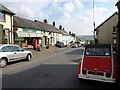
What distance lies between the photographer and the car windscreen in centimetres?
734

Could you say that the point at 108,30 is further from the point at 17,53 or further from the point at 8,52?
the point at 8,52

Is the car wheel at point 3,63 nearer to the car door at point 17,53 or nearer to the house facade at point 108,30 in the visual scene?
the car door at point 17,53

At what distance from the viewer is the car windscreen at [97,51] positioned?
24.1 feet

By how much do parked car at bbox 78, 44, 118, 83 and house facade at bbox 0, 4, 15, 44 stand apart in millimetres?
19159

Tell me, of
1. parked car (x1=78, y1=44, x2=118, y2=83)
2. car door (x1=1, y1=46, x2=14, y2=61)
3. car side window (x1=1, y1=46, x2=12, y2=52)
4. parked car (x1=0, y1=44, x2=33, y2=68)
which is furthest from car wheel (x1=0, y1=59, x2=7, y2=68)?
parked car (x1=78, y1=44, x2=118, y2=83)

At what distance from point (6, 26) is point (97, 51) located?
21.2 m

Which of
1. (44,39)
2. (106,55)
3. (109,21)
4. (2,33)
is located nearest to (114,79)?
(106,55)

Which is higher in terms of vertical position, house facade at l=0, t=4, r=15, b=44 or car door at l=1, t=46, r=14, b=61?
house facade at l=0, t=4, r=15, b=44

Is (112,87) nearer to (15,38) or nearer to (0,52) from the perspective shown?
(0,52)

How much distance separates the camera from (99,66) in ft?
21.6

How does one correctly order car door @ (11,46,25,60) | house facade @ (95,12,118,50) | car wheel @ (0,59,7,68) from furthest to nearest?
house facade @ (95,12,118,50) → car door @ (11,46,25,60) → car wheel @ (0,59,7,68)

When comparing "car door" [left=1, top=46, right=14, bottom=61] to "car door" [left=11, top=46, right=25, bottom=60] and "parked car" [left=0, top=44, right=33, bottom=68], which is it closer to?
"parked car" [left=0, top=44, right=33, bottom=68]

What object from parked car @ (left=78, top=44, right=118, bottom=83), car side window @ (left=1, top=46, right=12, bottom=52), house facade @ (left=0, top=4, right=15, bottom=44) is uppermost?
house facade @ (left=0, top=4, right=15, bottom=44)

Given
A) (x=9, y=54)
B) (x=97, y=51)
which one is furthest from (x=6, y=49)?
(x=97, y=51)
